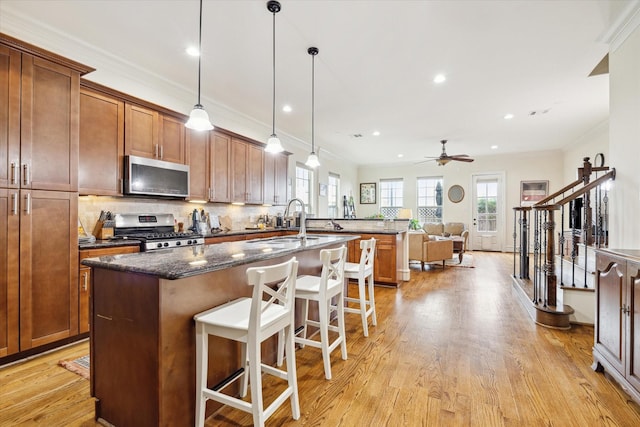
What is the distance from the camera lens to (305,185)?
23.4ft

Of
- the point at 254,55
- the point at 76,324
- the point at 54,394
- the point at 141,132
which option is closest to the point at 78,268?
the point at 76,324

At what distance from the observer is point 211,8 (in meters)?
2.51

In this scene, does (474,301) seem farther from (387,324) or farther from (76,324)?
(76,324)

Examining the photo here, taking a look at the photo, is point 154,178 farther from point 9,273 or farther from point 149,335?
point 149,335

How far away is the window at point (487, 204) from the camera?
9008 mm

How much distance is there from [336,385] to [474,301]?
2.69 m

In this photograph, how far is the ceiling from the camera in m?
2.54

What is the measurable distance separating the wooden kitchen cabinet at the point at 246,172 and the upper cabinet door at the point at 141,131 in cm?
124

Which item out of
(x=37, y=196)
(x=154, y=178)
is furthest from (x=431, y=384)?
(x=154, y=178)

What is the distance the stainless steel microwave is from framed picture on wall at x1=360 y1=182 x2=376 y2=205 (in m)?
7.44

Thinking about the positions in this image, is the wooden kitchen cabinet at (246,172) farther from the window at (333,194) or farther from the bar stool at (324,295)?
the window at (333,194)

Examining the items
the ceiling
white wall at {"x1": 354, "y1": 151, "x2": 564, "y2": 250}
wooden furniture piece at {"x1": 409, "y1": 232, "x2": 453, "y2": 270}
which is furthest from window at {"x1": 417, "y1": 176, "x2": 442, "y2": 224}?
the ceiling

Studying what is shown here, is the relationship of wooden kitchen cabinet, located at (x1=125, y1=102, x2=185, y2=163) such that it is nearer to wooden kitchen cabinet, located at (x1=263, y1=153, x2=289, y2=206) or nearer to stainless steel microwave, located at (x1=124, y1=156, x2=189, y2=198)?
stainless steel microwave, located at (x1=124, y1=156, x2=189, y2=198)

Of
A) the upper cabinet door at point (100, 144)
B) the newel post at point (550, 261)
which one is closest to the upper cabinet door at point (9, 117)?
the upper cabinet door at point (100, 144)
